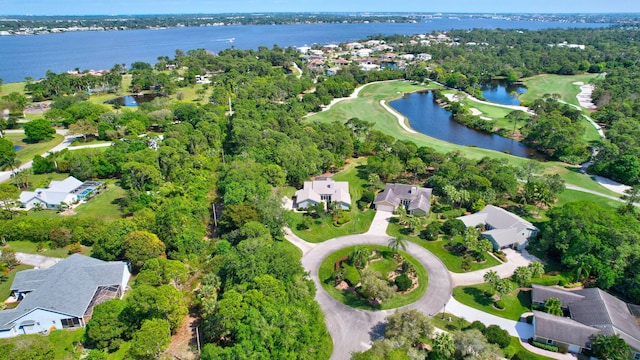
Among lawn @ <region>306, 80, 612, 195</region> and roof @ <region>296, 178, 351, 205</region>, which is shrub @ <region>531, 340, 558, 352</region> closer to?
roof @ <region>296, 178, 351, 205</region>

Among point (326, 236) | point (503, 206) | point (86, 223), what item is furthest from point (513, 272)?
point (86, 223)

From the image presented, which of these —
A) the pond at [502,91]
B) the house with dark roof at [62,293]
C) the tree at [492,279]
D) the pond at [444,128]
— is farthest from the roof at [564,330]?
the pond at [502,91]

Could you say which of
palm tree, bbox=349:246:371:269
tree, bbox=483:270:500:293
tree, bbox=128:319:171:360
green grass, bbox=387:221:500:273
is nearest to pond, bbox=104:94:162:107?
green grass, bbox=387:221:500:273

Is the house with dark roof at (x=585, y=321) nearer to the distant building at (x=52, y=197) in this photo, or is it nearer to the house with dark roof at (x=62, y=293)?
the house with dark roof at (x=62, y=293)

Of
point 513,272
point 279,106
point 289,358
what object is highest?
point 279,106

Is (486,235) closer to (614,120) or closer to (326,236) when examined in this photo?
(326,236)

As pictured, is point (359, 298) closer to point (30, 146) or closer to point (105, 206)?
point (105, 206)
